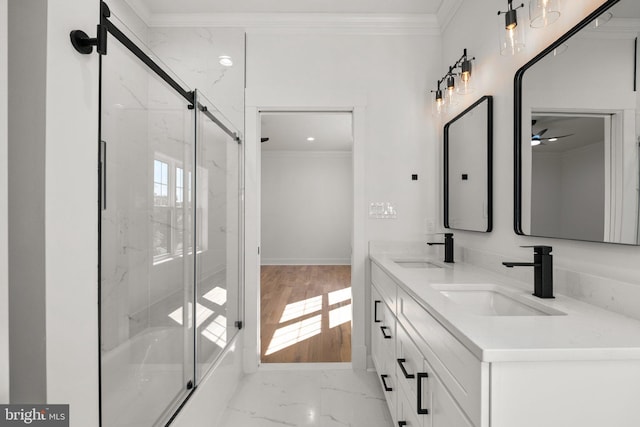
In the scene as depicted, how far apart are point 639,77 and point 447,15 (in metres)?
1.69

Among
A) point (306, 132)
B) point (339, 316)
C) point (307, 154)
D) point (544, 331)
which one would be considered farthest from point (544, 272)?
point (307, 154)

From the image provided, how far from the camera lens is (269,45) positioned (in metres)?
2.49

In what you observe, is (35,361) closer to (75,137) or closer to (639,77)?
(75,137)

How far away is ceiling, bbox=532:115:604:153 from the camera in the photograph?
3.69ft

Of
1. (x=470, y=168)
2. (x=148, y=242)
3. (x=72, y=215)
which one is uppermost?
(x=470, y=168)

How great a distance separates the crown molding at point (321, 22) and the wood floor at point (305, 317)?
2.58 m

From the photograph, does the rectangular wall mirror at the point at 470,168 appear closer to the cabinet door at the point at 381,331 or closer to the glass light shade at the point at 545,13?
the glass light shade at the point at 545,13

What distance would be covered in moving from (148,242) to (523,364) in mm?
1600

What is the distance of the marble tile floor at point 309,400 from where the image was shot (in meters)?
1.86

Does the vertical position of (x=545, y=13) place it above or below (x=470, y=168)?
above

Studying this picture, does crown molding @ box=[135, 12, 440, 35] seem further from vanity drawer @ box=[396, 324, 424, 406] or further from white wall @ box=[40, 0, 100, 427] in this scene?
vanity drawer @ box=[396, 324, 424, 406]

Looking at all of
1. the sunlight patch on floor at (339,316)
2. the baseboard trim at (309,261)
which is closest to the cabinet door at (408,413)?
the sunlight patch on floor at (339,316)

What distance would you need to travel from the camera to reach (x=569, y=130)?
4.11 feet

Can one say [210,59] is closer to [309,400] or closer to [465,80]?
[465,80]
